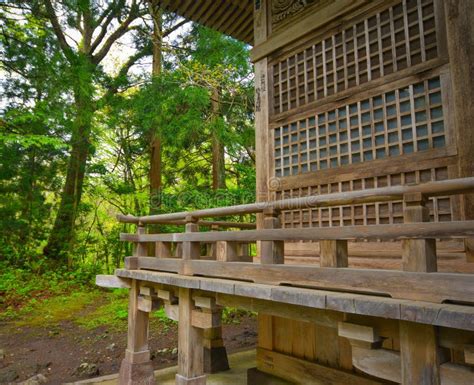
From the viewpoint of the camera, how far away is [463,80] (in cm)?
348

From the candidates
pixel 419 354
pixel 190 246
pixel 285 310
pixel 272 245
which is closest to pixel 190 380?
pixel 190 246

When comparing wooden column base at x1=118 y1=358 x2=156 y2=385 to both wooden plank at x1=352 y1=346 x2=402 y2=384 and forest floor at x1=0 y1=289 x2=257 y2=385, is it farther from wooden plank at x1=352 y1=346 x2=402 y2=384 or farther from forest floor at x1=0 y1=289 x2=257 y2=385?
wooden plank at x1=352 y1=346 x2=402 y2=384

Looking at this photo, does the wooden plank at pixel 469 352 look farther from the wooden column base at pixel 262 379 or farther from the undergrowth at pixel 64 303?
the undergrowth at pixel 64 303

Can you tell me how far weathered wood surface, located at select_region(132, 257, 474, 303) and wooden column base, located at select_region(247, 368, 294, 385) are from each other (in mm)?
2263

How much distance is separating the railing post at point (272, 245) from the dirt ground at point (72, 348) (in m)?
6.03

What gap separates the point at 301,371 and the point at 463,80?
13.3 feet

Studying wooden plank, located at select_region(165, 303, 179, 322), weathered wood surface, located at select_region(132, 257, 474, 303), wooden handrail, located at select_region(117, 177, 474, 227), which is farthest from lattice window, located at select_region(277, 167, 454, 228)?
wooden plank, located at select_region(165, 303, 179, 322)

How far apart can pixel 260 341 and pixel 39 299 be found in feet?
29.0

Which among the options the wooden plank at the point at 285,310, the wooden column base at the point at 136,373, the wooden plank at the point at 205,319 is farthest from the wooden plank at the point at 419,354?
the wooden column base at the point at 136,373

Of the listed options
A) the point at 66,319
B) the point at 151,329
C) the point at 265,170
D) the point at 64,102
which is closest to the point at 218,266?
the point at 265,170

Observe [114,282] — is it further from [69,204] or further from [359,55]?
[69,204]

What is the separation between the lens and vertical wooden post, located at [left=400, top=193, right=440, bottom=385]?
232 cm

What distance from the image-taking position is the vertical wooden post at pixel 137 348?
5.64 meters

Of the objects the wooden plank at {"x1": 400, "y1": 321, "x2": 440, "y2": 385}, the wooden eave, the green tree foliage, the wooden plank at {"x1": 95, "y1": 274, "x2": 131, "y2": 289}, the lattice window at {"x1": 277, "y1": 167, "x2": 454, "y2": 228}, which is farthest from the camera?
the green tree foliage
